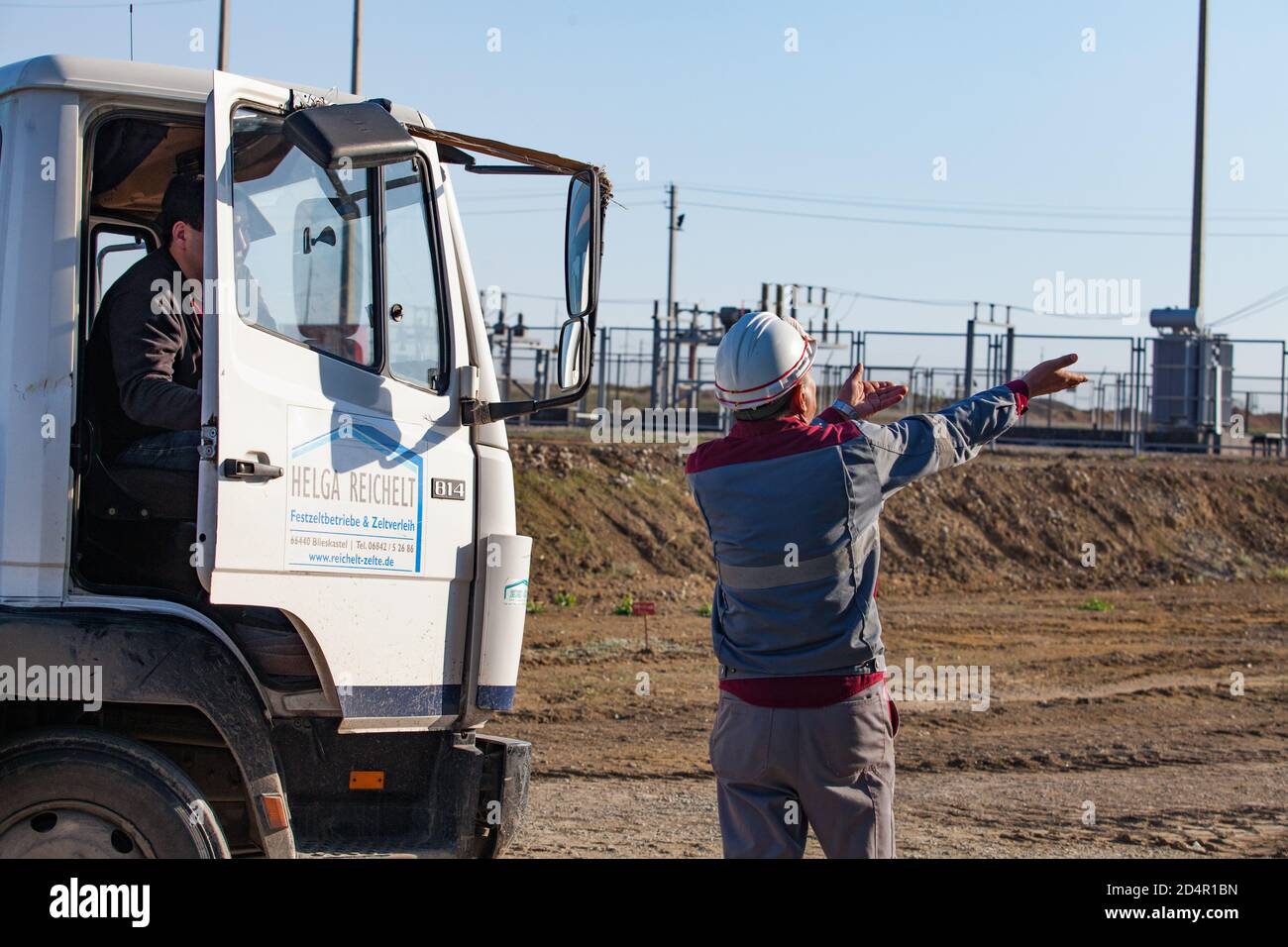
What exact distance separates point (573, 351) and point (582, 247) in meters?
0.36

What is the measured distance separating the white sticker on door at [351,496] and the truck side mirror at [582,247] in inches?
30.0

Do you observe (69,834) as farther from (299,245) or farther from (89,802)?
(299,245)

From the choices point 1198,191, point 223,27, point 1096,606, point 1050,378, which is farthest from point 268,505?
point 1198,191

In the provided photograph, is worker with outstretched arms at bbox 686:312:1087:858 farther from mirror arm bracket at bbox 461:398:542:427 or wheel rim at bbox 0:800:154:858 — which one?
wheel rim at bbox 0:800:154:858

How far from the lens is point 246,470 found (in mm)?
4152

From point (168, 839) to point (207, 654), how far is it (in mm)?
565

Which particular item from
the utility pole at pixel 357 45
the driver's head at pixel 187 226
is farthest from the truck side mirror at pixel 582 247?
the utility pole at pixel 357 45

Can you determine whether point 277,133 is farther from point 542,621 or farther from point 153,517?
point 542,621

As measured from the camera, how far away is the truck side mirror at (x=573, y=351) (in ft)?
15.3

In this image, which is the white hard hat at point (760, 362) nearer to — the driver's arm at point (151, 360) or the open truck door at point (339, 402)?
the open truck door at point (339, 402)

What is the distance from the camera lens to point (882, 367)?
26078 mm

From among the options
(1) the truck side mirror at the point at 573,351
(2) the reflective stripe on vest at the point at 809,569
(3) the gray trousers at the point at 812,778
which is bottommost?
(3) the gray trousers at the point at 812,778
